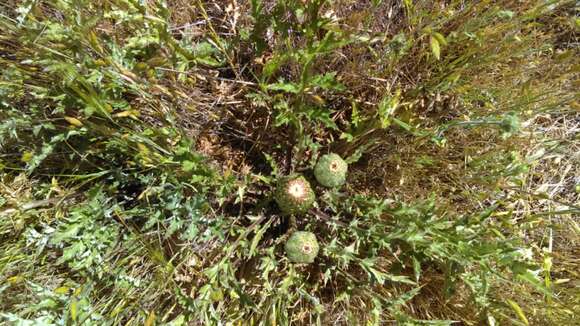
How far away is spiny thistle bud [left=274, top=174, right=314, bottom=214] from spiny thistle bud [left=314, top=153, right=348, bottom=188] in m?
0.11

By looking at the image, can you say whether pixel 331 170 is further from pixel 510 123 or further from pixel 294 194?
pixel 510 123

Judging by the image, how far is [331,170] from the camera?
2.68 m

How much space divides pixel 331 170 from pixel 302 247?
0.46m

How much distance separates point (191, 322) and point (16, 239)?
4.15ft

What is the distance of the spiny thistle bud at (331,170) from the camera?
269 centimetres

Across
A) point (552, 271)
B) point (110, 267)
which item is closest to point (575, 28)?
point (552, 271)

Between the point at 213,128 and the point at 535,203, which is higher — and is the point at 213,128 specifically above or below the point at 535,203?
above

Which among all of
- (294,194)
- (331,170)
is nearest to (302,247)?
(294,194)

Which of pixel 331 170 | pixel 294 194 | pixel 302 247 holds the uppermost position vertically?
pixel 331 170

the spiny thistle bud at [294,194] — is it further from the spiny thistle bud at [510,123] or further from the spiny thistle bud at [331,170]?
the spiny thistle bud at [510,123]

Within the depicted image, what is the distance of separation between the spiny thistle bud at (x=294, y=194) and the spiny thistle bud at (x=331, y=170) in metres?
0.11

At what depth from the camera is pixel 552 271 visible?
3092 mm

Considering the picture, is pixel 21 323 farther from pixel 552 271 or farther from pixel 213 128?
pixel 552 271

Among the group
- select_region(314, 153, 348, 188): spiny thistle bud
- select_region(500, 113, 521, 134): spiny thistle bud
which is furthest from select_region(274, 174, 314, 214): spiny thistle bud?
select_region(500, 113, 521, 134): spiny thistle bud
